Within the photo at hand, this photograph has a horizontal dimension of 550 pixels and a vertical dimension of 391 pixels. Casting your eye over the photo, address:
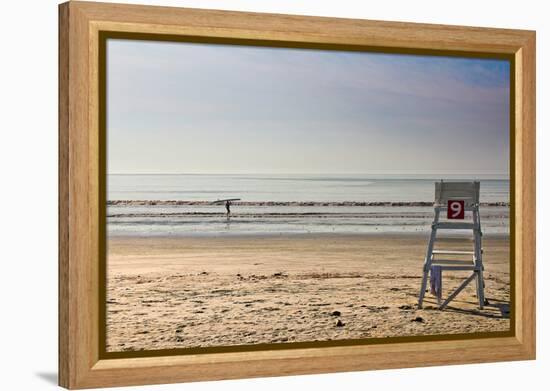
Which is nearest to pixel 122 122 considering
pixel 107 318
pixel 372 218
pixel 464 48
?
pixel 107 318

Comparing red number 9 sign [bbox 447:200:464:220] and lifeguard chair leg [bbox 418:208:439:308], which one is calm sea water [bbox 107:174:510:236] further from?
red number 9 sign [bbox 447:200:464:220]

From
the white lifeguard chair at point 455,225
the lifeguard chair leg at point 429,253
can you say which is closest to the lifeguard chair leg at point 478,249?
the white lifeguard chair at point 455,225

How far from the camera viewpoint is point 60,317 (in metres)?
7.48

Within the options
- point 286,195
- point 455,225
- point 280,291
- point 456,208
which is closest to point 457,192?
point 456,208

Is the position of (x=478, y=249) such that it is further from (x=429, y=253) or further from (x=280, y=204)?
(x=280, y=204)

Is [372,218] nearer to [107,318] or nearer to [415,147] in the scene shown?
[415,147]

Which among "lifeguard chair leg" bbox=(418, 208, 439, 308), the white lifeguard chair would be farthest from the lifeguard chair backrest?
"lifeguard chair leg" bbox=(418, 208, 439, 308)

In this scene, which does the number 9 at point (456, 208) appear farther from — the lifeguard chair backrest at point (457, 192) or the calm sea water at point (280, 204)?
the calm sea water at point (280, 204)

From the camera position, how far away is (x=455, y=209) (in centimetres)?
880

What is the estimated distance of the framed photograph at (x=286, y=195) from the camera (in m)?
7.51

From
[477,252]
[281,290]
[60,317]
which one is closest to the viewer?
[60,317]

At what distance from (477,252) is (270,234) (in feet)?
5.54

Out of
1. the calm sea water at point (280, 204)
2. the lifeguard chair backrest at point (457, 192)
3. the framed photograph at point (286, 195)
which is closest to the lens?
the framed photograph at point (286, 195)

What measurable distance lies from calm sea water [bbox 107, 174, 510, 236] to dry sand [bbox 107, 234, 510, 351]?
0.31 ft
